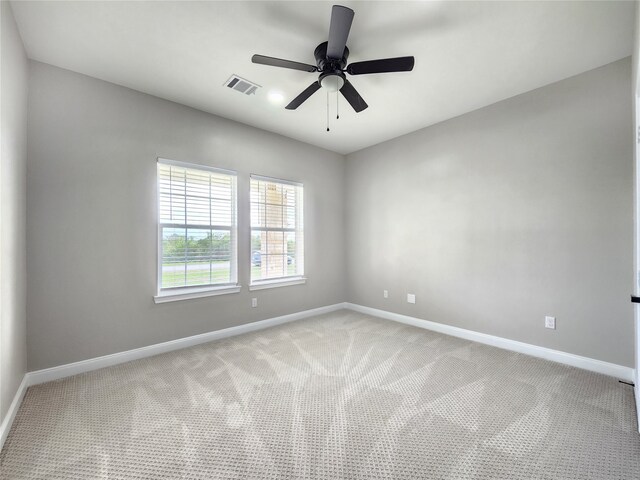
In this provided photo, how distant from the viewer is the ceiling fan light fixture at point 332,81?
2234mm

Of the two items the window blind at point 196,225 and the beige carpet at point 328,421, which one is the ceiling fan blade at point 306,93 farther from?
the beige carpet at point 328,421

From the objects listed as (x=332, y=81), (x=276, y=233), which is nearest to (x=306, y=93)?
(x=332, y=81)

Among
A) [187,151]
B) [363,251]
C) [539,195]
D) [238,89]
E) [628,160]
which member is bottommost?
[363,251]

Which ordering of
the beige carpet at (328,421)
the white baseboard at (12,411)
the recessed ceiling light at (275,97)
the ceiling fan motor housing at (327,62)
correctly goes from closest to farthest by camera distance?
the beige carpet at (328,421), the white baseboard at (12,411), the ceiling fan motor housing at (327,62), the recessed ceiling light at (275,97)

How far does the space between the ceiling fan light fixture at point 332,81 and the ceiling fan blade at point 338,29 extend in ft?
0.58

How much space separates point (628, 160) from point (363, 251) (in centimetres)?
314

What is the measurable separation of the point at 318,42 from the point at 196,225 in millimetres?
2294

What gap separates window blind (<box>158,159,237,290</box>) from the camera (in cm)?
313

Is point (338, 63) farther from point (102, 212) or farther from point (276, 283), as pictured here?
point (276, 283)

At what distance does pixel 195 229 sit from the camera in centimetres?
332

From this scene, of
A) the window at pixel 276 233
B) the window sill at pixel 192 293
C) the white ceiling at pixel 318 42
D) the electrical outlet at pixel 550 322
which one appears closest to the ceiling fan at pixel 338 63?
the white ceiling at pixel 318 42

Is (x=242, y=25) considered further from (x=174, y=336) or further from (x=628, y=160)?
(x=628, y=160)

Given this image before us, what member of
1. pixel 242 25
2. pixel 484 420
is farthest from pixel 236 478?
pixel 242 25

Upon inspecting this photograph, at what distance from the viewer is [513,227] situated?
3.11 meters
